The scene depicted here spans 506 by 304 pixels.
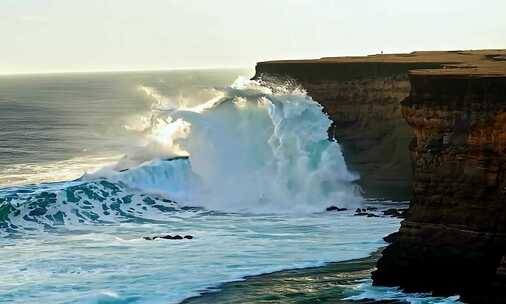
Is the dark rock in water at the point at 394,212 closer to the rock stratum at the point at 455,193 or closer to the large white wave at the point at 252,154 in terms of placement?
the large white wave at the point at 252,154

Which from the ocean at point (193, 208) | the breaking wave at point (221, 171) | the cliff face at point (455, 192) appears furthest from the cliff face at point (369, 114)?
the cliff face at point (455, 192)

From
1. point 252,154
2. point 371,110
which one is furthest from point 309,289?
point 371,110

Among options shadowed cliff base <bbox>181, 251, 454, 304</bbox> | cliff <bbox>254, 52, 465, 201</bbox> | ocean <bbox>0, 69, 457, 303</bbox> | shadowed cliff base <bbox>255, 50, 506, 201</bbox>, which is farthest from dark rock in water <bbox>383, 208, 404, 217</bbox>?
shadowed cliff base <bbox>181, 251, 454, 304</bbox>

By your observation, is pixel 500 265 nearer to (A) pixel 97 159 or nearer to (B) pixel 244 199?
(B) pixel 244 199

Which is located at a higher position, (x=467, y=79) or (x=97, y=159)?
(x=467, y=79)

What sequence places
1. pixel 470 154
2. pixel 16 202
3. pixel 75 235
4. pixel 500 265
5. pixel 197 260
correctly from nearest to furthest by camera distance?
pixel 500 265 < pixel 470 154 < pixel 197 260 < pixel 75 235 < pixel 16 202

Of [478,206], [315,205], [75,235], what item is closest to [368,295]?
[478,206]
